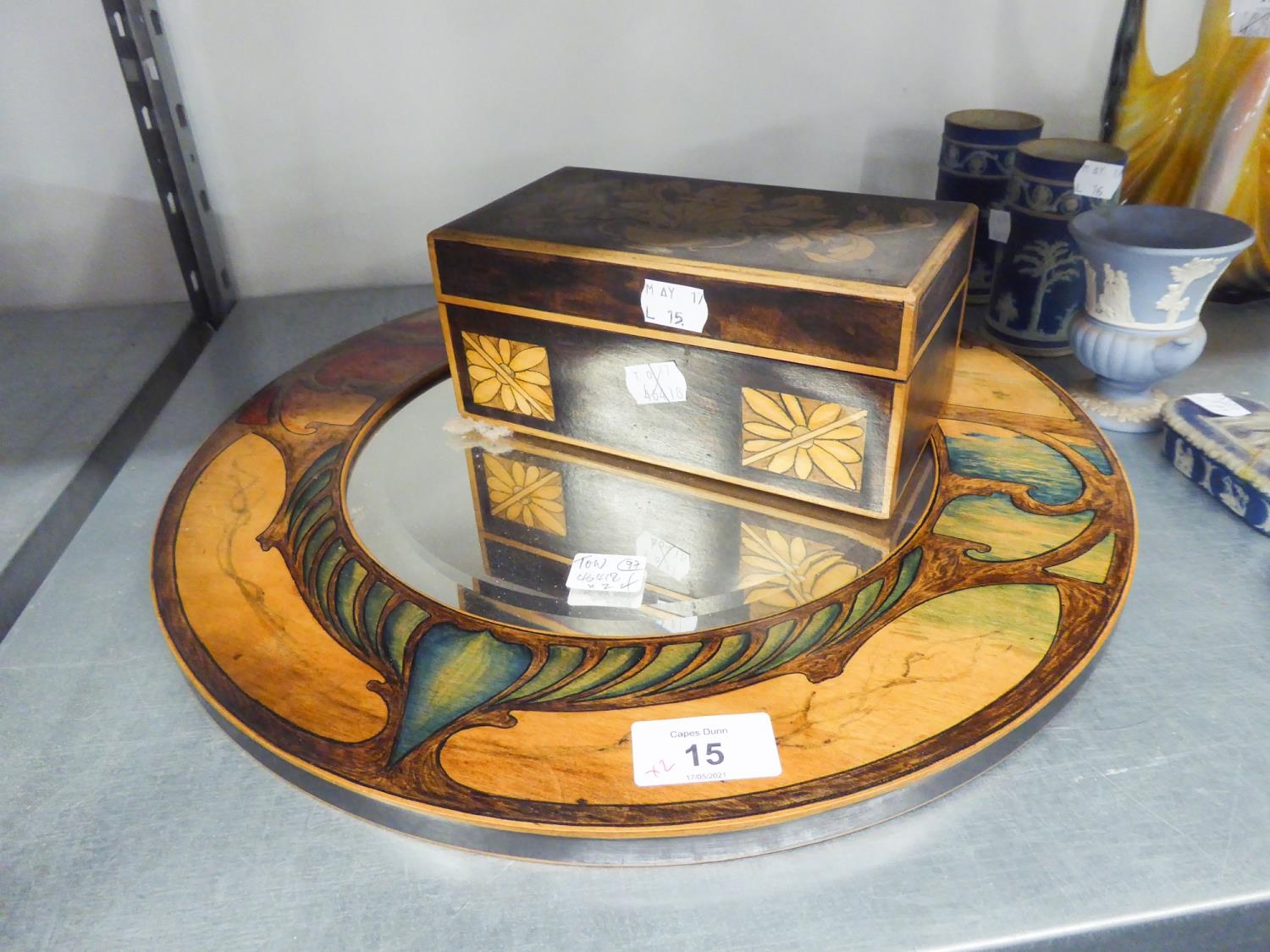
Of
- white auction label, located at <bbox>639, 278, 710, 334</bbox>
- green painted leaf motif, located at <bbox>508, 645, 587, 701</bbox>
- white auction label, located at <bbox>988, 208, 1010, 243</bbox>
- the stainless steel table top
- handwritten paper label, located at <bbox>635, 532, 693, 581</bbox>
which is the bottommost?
the stainless steel table top

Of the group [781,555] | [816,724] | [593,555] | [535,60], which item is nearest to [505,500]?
[593,555]

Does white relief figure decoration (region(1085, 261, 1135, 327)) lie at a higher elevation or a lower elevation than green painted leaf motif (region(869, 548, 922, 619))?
higher

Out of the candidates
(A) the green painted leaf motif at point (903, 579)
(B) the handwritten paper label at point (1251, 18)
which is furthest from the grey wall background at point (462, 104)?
(A) the green painted leaf motif at point (903, 579)

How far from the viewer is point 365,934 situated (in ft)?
1.42

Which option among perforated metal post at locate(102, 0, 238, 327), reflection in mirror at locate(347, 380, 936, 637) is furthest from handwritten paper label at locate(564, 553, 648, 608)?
perforated metal post at locate(102, 0, 238, 327)

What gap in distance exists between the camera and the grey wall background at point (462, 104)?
3.29 ft

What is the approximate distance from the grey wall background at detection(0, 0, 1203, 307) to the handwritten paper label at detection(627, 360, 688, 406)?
0.53 meters

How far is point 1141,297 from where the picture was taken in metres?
0.75

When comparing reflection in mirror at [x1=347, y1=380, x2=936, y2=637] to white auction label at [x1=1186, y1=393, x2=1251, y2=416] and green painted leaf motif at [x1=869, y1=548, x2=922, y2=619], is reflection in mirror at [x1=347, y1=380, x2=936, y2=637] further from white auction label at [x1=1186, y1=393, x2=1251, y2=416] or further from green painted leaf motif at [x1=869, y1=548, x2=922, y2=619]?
white auction label at [x1=1186, y1=393, x2=1251, y2=416]

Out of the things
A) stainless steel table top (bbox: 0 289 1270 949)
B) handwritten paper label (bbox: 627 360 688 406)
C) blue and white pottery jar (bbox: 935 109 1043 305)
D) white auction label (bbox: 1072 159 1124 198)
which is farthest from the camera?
blue and white pottery jar (bbox: 935 109 1043 305)

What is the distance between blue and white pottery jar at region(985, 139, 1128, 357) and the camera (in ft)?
2.89

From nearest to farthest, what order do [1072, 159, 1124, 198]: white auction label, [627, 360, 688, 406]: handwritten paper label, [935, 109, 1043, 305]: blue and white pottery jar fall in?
[627, 360, 688, 406]: handwritten paper label
[1072, 159, 1124, 198]: white auction label
[935, 109, 1043, 305]: blue and white pottery jar

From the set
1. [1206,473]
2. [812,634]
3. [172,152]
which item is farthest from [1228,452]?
[172,152]

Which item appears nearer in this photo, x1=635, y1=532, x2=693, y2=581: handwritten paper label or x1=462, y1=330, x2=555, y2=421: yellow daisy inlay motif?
x1=635, y1=532, x2=693, y2=581: handwritten paper label
